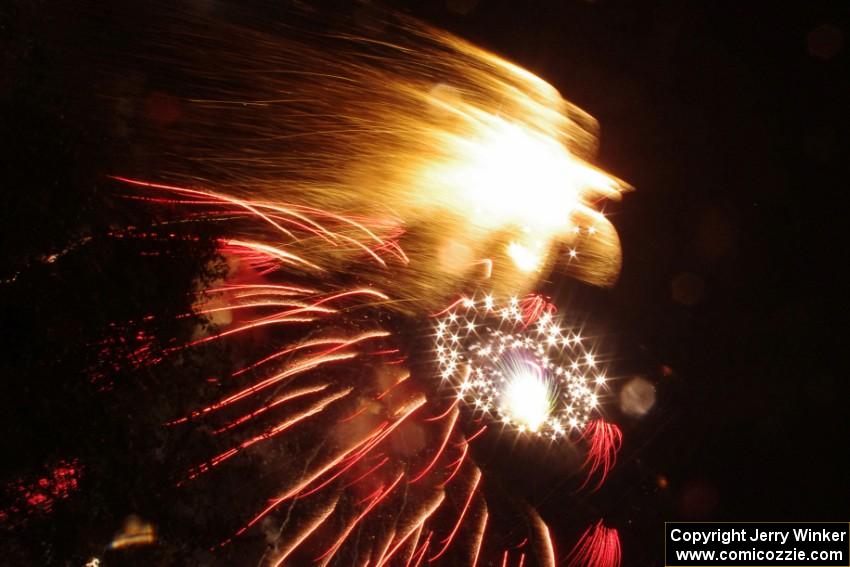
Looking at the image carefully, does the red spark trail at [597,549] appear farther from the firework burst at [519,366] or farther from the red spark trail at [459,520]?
the red spark trail at [459,520]

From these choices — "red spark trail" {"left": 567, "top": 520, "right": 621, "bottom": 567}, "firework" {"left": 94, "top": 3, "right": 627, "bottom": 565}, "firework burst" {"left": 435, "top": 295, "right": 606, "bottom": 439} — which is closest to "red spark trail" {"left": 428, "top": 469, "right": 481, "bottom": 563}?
"firework" {"left": 94, "top": 3, "right": 627, "bottom": 565}

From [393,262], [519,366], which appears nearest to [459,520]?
[519,366]

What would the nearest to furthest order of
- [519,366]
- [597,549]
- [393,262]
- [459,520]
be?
[459,520], [393,262], [597,549], [519,366]

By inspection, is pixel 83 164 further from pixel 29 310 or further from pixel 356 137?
pixel 356 137

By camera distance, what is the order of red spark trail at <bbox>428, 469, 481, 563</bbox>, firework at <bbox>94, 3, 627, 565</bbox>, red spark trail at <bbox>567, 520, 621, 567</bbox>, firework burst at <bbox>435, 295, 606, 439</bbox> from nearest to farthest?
1. firework at <bbox>94, 3, 627, 565</bbox>
2. red spark trail at <bbox>428, 469, 481, 563</bbox>
3. firework burst at <bbox>435, 295, 606, 439</bbox>
4. red spark trail at <bbox>567, 520, 621, 567</bbox>

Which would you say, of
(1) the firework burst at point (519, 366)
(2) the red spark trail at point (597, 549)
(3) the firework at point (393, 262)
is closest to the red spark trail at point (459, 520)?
(3) the firework at point (393, 262)

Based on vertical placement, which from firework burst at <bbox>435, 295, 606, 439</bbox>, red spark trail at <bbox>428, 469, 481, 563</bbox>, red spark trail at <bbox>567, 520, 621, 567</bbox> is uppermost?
firework burst at <bbox>435, 295, 606, 439</bbox>

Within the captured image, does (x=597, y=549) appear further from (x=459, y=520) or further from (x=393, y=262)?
(x=393, y=262)

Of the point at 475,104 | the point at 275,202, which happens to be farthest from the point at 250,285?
the point at 475,104

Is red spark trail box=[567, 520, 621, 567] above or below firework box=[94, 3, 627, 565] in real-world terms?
below

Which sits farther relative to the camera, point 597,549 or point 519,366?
point 519,366

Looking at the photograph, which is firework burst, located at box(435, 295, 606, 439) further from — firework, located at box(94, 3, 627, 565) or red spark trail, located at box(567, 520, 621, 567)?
red spark trail, located at box(567, 520, 621, 567)
